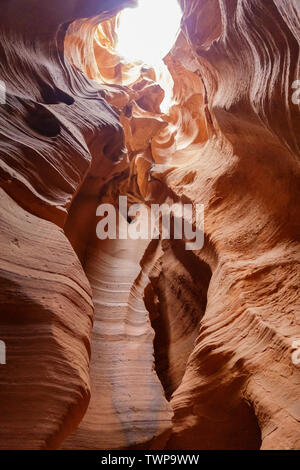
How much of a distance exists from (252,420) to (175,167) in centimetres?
695

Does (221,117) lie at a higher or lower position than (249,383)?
higher

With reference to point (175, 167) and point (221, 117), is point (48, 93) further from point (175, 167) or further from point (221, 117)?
point (175, 167)

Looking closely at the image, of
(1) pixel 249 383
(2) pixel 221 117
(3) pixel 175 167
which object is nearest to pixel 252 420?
(1) pixel 249 383

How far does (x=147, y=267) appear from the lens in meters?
7.07

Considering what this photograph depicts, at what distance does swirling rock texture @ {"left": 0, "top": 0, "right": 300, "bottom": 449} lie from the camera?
103 inches

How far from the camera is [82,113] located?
6242 millimetres

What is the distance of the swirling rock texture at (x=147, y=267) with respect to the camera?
2.61 m

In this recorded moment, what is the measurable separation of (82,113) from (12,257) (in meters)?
4.26

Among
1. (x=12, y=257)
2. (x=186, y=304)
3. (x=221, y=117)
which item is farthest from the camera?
(x=186, y=304)

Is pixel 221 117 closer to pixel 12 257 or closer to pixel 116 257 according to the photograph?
pixel 116 257
